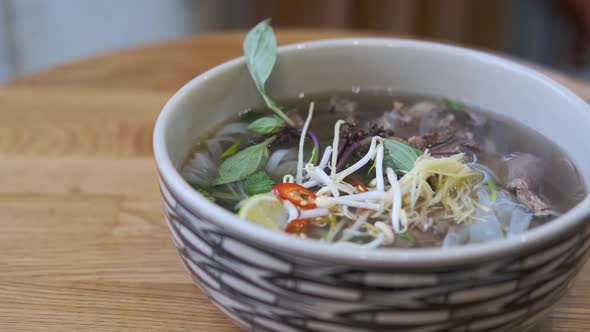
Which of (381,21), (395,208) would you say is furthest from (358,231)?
(381,21)

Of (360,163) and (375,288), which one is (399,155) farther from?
(375,288)

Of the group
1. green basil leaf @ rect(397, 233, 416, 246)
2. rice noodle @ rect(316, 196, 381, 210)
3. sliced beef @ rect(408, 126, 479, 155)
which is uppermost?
rice noodle @ rect(316, 196, 381, 210)

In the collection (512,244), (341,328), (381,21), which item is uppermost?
(512,244)

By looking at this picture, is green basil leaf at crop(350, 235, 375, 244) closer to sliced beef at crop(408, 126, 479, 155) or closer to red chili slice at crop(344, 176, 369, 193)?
red chili slice at crop(344, 176, 369, 193)

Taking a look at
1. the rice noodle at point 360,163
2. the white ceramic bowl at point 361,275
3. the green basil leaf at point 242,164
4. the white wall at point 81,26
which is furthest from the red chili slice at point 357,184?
the white wall at point 81,26

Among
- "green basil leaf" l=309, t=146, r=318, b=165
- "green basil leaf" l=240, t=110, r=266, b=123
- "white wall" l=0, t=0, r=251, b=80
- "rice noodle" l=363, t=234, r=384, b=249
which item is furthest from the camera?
"white wall" l=0, t=0, r=251, b=80

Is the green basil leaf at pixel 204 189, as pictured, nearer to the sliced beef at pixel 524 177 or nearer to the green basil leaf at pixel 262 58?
the green basil leaf at pixel 262 58

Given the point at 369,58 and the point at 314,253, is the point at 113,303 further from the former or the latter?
the point at 369,58

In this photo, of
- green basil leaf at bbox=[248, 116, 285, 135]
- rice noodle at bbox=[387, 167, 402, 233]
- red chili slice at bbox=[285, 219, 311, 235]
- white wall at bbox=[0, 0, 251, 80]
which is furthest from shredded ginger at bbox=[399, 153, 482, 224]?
white wall at bbox=[0, 0, 251, 80]
